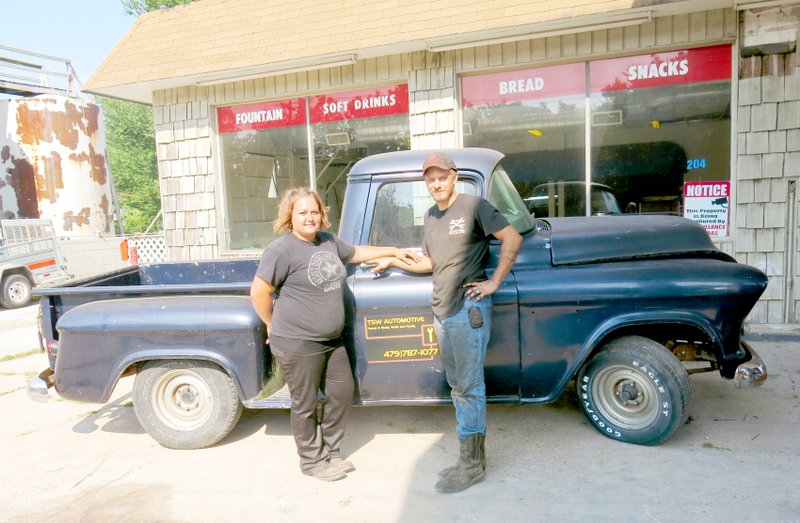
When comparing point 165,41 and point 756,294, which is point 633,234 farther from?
point 165,41

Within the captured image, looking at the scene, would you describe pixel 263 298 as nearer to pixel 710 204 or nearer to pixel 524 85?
pixel 524 85

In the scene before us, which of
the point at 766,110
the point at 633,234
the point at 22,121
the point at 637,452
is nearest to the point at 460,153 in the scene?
the point at 633,234

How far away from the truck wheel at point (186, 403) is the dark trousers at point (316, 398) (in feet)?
2.17

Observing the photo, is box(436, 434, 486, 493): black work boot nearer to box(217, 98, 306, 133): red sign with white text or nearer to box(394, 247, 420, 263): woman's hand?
box(394, 247, 420, 263): woman's hand

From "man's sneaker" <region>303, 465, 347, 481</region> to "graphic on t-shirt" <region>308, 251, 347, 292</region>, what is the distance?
3.68 feet

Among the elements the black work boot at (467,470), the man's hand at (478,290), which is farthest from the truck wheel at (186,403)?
the man's hand at (478,290)

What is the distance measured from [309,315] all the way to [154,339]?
4.00ft

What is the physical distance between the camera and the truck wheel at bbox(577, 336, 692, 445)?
3.64 meters

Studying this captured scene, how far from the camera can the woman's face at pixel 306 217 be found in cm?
357

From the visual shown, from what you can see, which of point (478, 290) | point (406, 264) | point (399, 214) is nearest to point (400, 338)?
point (406, 264)

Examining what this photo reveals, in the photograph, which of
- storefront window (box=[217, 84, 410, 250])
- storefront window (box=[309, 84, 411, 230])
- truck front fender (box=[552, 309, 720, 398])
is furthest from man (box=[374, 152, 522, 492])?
storefront window (box=[309, 84, 411, 230])

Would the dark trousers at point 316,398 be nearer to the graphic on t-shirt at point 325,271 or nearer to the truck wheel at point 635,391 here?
the graphic on t-shirt at point 325,271

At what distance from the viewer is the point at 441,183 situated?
11.1 ft

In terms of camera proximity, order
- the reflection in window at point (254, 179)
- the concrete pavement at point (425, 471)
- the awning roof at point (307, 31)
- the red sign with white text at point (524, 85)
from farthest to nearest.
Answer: the reflection in window at point (254, 179) → the red sign with white text at point (524, 85) → the awning roof at point (307, 31) → the concrete pavement at point (425, 471)
